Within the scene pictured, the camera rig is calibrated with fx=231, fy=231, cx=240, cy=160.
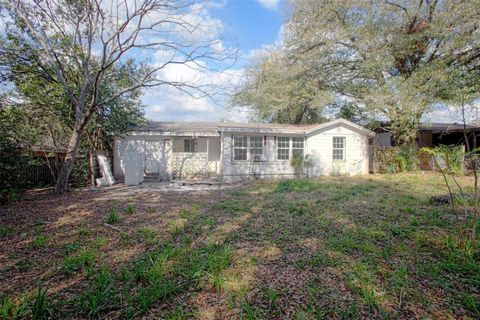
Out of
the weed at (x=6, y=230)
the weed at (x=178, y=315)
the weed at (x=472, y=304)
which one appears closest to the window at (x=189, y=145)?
the weed at (x=6, y=230)

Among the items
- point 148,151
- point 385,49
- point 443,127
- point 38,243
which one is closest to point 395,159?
point 385,49

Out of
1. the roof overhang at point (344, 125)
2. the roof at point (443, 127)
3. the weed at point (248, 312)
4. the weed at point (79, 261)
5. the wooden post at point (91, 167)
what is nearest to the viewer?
the weed at point (248, 312)

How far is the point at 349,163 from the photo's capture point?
44.0 feet

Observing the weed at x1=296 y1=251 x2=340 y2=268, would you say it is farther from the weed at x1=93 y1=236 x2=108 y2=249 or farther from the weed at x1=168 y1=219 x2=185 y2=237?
the weed at x1=93 y1=236 x2=108 y2=249

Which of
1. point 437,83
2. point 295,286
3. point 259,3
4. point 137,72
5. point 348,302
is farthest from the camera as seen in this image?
point 137,72

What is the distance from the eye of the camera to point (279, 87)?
13.9 m

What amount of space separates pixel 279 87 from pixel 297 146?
3856mm

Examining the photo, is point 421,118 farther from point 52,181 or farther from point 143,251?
point 52,181

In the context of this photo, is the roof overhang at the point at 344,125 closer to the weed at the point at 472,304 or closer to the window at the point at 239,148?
the window at the point at 239,148

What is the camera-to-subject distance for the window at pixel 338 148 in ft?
43.4

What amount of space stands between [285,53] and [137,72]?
8.84m

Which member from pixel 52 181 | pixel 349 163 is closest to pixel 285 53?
pixel 349 163

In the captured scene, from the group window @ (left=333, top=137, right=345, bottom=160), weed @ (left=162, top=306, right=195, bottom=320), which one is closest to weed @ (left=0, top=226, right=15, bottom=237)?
weed @ (left=162, top=306, right=195, bottom=320)

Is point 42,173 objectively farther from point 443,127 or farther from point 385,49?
point 443,127
